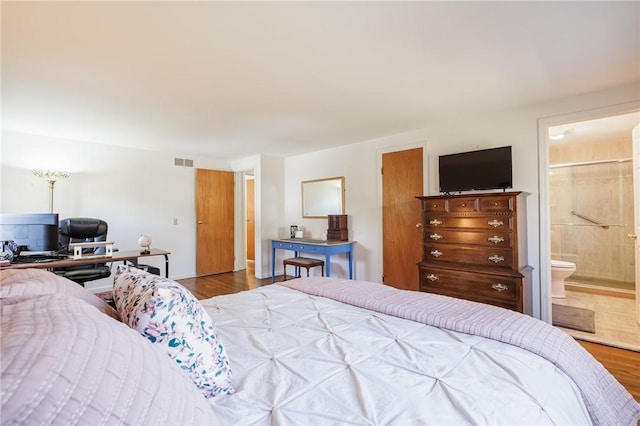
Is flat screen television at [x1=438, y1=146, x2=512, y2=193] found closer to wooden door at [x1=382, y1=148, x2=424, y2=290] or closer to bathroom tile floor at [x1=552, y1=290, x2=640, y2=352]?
wooden door at [x1=382, y1=148, x2=424, y2=290]

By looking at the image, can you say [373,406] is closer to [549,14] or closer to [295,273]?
[549,14]

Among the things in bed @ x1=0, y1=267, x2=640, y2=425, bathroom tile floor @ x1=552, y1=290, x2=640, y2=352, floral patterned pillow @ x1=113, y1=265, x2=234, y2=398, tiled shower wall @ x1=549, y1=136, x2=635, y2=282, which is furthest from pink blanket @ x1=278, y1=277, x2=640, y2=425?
tiled shower wall @ x1=549, y1=136, x2=635, y2=282

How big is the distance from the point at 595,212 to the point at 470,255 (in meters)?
3.36

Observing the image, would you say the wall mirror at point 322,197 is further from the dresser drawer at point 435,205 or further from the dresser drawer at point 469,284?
the dresser drawer at point 469,284

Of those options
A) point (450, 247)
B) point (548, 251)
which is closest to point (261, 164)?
point (450, 247)

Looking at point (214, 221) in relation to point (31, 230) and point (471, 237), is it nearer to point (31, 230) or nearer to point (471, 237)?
point (31, 230)

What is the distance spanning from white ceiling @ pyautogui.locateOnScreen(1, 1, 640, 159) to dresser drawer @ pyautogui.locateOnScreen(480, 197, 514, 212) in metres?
0.98

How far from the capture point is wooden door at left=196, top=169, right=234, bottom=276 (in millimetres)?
5539

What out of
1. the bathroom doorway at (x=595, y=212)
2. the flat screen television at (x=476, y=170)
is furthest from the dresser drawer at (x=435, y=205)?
the bathroom doorway at (x=595, y=212)

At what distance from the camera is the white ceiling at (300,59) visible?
167 cm

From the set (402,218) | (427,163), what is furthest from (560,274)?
(427,163)

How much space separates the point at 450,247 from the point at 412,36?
2.09 metres

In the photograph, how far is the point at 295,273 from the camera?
5.28m

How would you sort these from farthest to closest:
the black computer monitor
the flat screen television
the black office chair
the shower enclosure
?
the shower enclosure < the black office chair < the flat screen television < the black computer monitor
